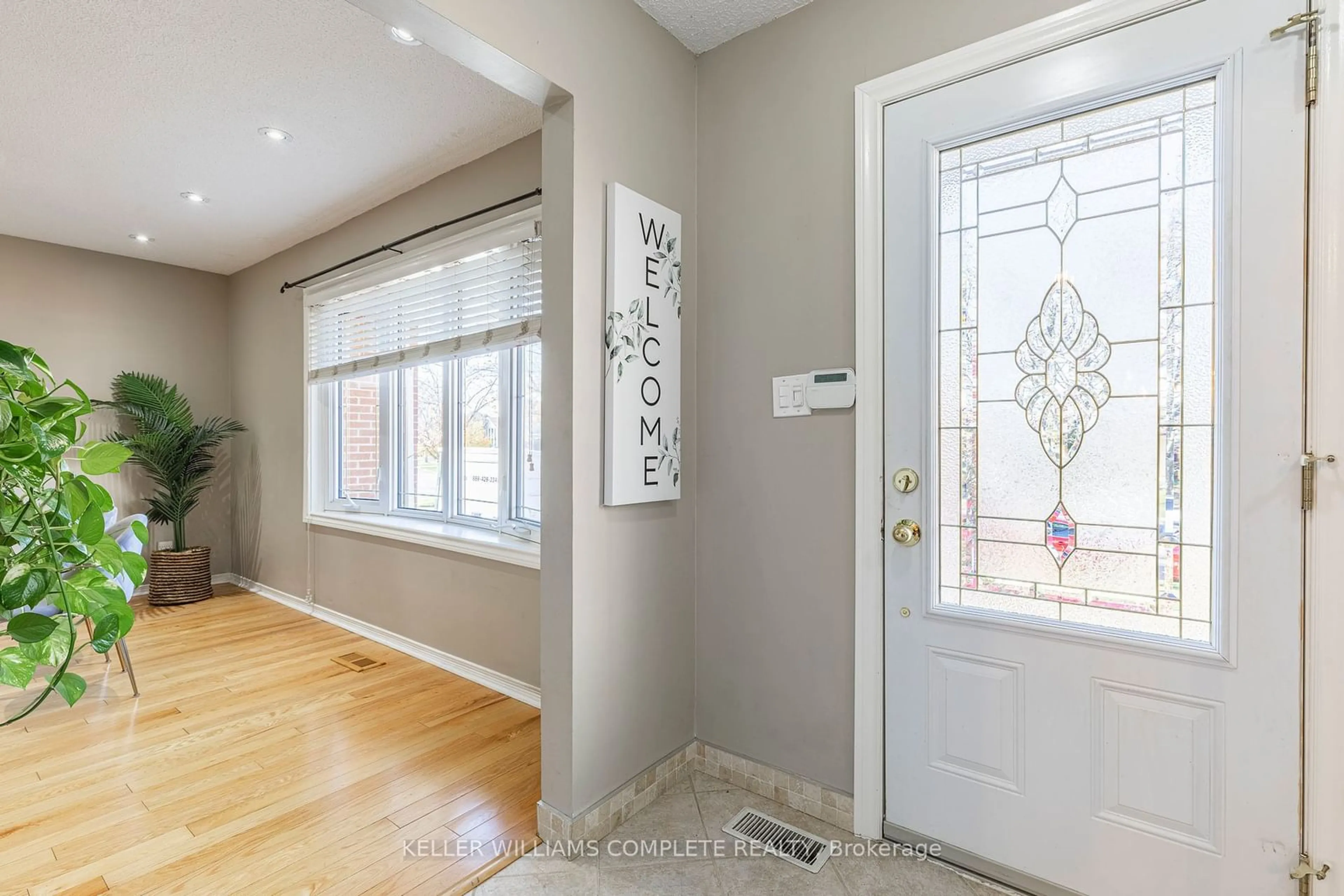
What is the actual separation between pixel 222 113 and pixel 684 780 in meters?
3.05

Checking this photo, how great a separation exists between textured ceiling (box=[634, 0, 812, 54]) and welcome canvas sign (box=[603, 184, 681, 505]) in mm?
573

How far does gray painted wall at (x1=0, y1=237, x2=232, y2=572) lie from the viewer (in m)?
4.30

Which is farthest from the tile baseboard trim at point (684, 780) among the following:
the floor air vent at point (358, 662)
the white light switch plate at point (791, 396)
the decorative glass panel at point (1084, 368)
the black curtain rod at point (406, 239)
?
the black curtain rod at point (406, 239)

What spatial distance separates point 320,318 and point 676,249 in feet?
9.61

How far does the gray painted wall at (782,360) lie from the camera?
1.92 metres

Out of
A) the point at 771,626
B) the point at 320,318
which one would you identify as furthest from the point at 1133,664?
the point at 320,318

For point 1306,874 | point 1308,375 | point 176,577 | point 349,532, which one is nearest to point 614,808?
point 1306,874

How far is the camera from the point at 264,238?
13.9ft

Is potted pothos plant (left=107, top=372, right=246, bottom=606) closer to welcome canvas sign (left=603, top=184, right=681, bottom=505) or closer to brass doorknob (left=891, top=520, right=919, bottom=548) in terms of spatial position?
welcome canvas sign (left=603, top=184, right=681, bottom=505)

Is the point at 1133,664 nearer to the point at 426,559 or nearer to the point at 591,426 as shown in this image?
the point at 591,426

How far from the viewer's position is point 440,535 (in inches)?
130

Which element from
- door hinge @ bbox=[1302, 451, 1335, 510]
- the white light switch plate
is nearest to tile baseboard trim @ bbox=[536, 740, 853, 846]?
the white light switch plate

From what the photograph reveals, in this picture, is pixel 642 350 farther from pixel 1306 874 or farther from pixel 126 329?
pixel 126 329

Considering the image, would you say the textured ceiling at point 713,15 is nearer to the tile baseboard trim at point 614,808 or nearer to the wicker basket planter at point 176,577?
the tile baseboard trim at point 614,808
